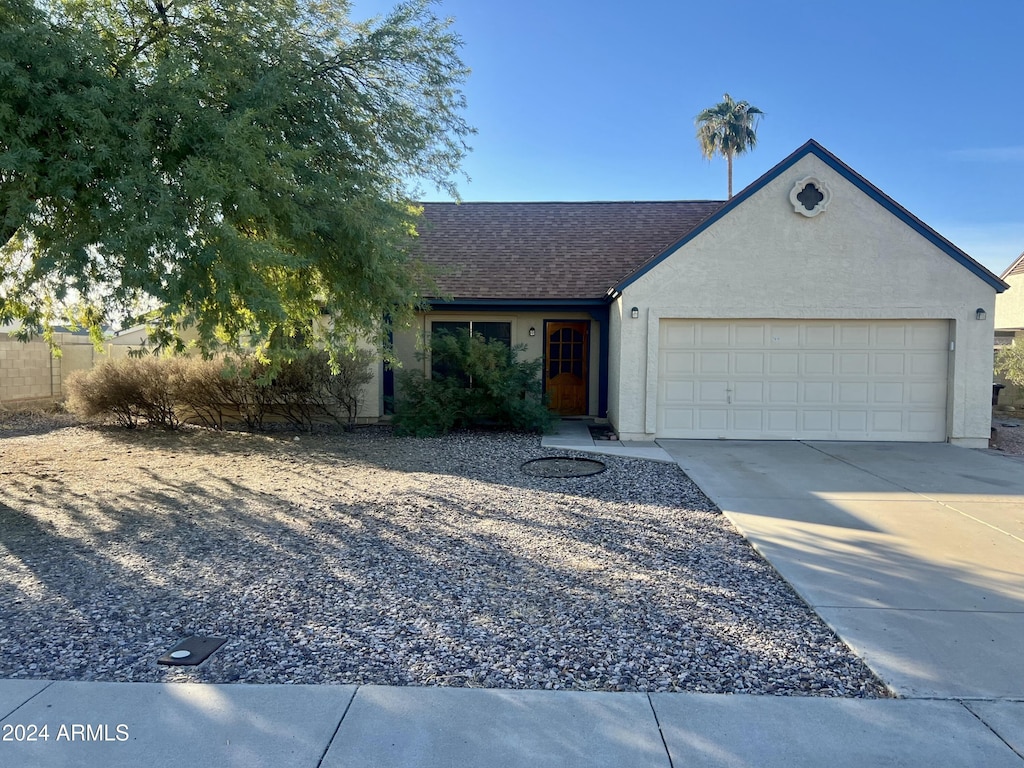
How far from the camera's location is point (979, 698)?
133 inches

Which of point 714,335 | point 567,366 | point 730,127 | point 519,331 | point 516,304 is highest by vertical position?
point 730,127

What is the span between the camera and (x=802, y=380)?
11.8m

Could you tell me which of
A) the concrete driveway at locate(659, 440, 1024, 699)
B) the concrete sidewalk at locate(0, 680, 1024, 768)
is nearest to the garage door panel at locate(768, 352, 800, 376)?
the concrete driveway at locate(659, 440, 1024, 699)

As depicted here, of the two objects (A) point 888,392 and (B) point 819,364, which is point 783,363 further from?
(A) point 888,392

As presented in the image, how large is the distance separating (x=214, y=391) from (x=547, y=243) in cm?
824

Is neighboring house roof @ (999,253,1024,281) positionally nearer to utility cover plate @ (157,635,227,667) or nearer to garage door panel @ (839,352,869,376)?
garage door panel @ (839,352,869,376)

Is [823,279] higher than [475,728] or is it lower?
higher


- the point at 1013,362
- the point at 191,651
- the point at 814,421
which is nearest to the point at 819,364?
the point at 814,421

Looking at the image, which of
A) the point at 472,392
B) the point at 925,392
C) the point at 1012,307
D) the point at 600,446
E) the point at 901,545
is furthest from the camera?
the point at 1012,307

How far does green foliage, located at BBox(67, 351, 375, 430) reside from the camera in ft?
41.6

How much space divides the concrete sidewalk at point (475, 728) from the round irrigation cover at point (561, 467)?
5.81 m

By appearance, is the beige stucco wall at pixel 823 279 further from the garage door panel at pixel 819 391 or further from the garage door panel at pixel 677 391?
the garage door panel at pixel 819 391

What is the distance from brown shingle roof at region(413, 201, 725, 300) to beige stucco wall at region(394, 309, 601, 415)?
0.72 meters

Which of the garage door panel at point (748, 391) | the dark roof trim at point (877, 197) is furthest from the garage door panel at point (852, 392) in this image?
the dark roof trim at point (877, 197)
